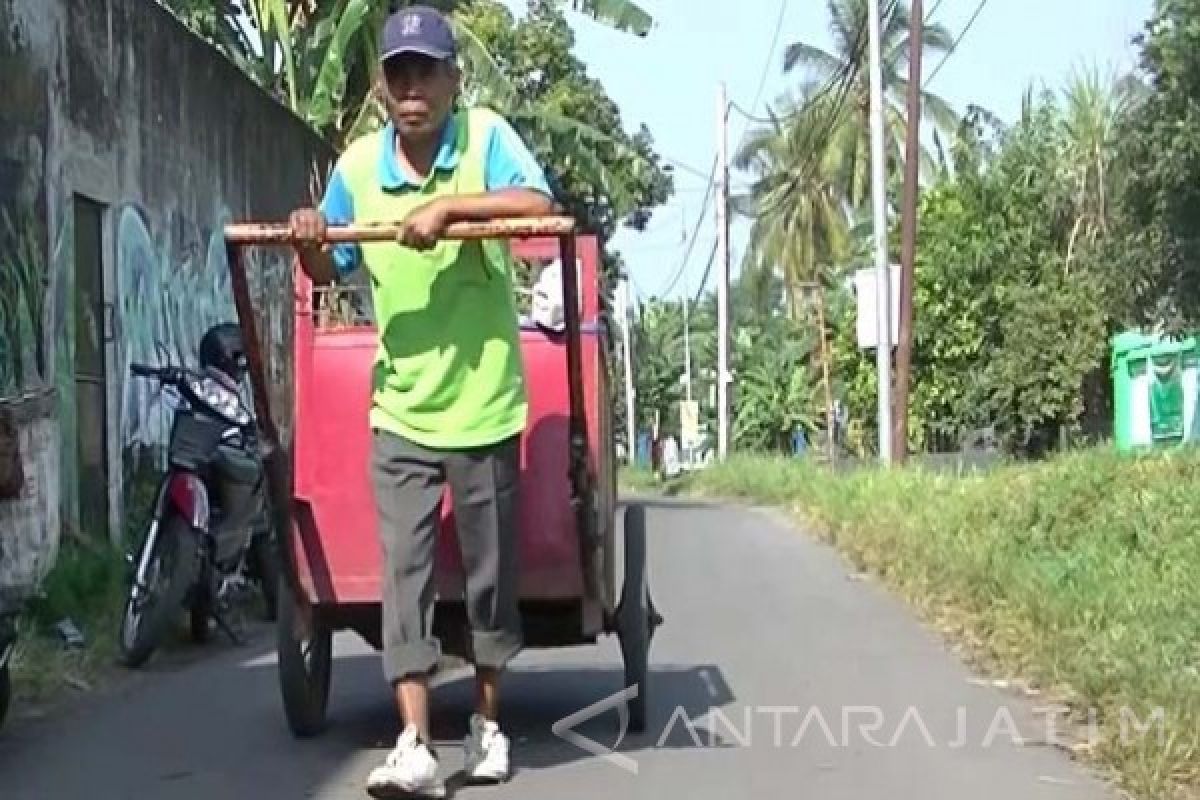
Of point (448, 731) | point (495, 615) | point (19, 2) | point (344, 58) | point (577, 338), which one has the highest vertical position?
point (344, 58)

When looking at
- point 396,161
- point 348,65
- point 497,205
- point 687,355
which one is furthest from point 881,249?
point 687,355

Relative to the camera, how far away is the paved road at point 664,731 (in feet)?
20.1

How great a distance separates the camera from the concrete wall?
444 inches

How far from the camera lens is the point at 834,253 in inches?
2183

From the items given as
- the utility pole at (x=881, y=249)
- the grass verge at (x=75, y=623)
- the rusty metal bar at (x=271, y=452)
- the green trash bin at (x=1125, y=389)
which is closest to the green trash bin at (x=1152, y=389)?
the green trash bin at (x=1125, y=389)

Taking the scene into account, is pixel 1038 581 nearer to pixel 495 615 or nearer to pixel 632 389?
pixel 495 615

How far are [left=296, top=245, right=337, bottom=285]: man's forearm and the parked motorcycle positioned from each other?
3.09m

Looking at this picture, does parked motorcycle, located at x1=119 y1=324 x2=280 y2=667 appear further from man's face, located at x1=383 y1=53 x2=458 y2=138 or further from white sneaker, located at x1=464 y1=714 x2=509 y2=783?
man's face, located at x1=383 y1=53 x2=458 y2=138

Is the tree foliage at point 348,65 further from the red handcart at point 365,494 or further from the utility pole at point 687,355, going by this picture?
the utility pole at point 687,355

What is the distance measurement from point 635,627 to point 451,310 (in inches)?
58.4

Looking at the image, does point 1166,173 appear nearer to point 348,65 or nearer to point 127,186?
point 348,65

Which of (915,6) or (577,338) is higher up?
(915,6)

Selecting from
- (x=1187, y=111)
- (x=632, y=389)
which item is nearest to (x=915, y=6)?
(x=1187, y=111)

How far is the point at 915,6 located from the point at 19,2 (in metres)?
14.9
